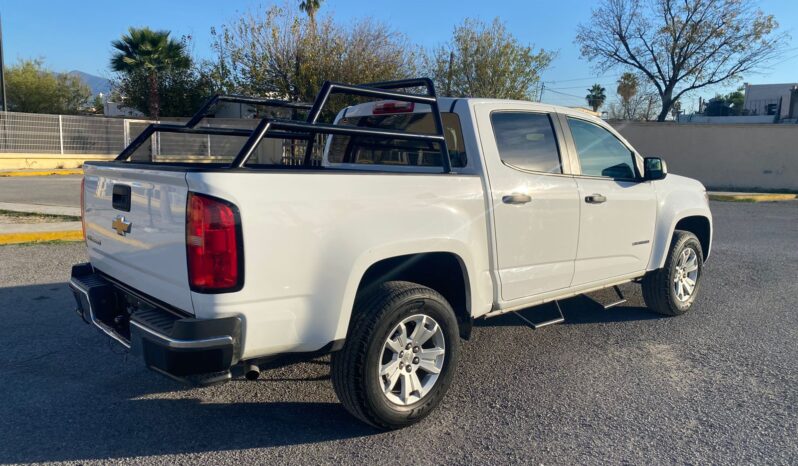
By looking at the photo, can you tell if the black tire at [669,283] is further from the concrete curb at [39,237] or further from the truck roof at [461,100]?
the concrete curb at [39,237]

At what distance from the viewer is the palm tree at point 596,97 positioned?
175ft

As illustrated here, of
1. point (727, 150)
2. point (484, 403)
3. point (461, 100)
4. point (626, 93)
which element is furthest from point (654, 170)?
point (626, 93)

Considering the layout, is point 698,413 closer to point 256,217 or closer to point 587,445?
point 587,445

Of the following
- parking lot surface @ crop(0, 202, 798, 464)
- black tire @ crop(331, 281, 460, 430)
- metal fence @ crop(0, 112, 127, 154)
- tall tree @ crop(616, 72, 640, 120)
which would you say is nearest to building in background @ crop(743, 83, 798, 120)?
tall tree @ crop(616, 72, 640, 120)

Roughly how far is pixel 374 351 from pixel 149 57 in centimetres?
3217

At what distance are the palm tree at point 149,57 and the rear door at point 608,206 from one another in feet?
97.1

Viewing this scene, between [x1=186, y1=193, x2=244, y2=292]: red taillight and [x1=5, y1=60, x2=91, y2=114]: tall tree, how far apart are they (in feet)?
137

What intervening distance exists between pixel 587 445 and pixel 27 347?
402 centimetres

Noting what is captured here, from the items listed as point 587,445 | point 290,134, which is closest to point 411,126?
point 290,134

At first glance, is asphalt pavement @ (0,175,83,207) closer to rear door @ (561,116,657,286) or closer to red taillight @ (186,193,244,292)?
rear door @ (561,116,657,286)

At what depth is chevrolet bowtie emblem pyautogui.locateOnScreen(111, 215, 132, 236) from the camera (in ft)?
11.0

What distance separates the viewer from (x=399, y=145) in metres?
4.61

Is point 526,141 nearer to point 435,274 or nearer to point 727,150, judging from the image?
point 435,274

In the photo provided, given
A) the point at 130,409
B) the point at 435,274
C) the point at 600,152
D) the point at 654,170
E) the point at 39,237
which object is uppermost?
the point at 600,152
